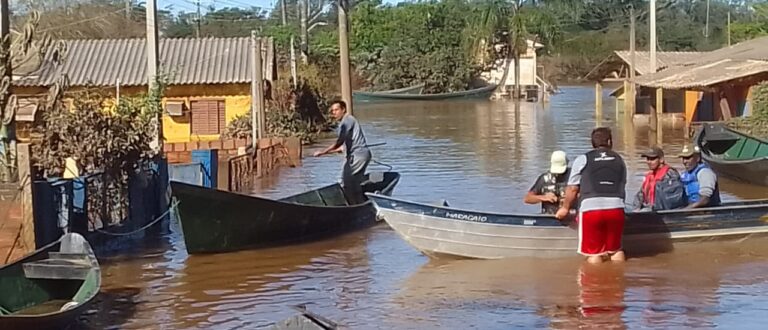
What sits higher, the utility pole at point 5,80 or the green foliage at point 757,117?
the utility pole at point 5,80

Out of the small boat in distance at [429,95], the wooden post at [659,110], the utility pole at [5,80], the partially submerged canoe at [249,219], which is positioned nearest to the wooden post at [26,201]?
the utility pole at [5,80]

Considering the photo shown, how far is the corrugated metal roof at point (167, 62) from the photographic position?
33484 millimetres

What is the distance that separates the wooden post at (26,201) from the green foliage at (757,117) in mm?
21572

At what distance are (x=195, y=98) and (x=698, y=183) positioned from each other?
21954 millimetres

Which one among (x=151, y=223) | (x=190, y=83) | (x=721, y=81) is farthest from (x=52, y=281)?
(x=721, y=81)

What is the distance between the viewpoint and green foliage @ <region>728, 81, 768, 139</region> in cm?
3000

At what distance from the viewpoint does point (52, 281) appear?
35.6ft

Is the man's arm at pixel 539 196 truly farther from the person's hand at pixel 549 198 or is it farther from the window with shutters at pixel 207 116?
the window with shutters at pixel 207 116

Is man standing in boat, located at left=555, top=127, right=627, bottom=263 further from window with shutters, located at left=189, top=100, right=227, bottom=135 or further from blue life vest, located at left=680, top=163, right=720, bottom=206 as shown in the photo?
window with shutters, located at left=189, top=100, right=227, bottom=135

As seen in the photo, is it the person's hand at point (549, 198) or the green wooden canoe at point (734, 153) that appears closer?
the person's hand at point (549, 198)

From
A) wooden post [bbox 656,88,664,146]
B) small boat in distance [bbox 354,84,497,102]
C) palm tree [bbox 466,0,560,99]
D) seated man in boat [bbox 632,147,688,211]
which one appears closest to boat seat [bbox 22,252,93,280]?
seated man in boat [bbox 632,147,688,211]

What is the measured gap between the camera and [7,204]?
41.2 feet

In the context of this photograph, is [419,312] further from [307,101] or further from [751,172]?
[307,101]

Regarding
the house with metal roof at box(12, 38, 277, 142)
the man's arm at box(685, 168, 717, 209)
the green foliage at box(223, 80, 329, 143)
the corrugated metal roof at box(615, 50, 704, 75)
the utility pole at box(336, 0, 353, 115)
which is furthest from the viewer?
the corrugated metal roof at box(615, 50, 704, 75)
